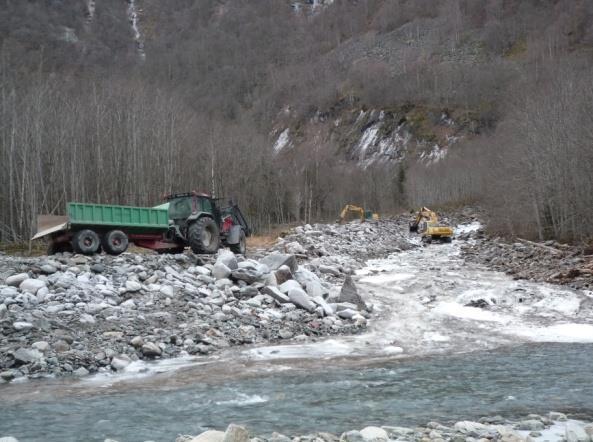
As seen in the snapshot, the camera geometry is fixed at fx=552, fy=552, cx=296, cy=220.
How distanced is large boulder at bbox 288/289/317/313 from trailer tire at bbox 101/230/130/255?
203 inches

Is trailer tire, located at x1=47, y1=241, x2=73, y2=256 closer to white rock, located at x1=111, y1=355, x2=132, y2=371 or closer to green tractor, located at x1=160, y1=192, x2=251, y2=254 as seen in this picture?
green tractor, located at x1=160, y1=192, x2=251, y2=254

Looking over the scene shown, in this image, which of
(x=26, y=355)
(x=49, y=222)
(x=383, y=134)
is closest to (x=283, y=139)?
(x=383, y=134)

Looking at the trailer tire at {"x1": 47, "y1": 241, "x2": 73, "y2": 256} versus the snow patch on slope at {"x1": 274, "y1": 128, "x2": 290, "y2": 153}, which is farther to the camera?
the snow patch on slope at {"x1": 274, "y1": 128, "x2": 290, "y2": 153}

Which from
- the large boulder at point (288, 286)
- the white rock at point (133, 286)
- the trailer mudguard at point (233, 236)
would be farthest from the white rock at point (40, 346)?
the trailer mudguard at point (233, 236)

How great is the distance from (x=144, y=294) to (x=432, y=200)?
197 feet

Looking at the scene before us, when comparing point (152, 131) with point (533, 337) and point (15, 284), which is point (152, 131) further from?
point (533, 337)

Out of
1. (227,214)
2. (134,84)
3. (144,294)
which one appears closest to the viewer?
(144,294)

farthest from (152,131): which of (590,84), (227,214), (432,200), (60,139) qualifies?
(432,200)

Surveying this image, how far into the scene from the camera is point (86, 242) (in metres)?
14.0

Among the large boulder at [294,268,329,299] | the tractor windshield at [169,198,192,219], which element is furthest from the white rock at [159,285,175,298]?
the tractor windshield at [169,198,192,219]

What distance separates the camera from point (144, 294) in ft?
36.0

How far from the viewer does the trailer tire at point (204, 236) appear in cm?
1584

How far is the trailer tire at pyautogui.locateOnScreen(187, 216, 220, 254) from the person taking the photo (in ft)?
52.0

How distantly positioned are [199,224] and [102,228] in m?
2.76
